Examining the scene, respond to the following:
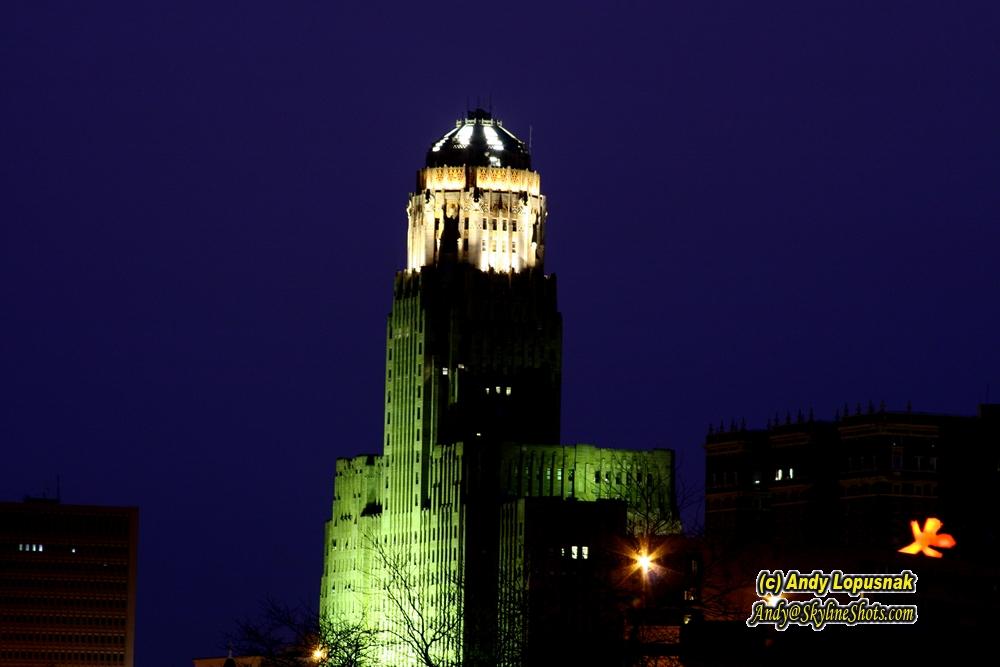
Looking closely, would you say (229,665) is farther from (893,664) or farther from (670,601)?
(893,664)

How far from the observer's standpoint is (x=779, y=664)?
177000 millimetres

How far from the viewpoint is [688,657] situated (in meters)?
176

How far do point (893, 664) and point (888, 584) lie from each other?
1353 cm

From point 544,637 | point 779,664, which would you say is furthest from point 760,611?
point 544,637

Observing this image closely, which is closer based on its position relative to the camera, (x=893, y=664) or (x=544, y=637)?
(x=893, y=664)

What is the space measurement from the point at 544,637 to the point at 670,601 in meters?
20.0

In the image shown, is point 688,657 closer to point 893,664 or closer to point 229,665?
point 893,664

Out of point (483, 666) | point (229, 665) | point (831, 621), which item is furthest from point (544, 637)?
point (229, 665)

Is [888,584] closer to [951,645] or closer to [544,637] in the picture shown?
[951,645]

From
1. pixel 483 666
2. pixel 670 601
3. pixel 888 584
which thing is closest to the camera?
pixel 670 601

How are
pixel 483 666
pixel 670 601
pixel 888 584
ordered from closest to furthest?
pixel 670 601, pixel 888 584, pixel 483 666

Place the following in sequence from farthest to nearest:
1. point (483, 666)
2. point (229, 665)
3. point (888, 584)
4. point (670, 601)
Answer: point (483, 666)
point (888, 584)
point (670, 601)
point (229, 665)

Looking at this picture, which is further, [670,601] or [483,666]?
[483,666]

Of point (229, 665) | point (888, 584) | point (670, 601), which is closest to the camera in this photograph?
point (229, 665)
